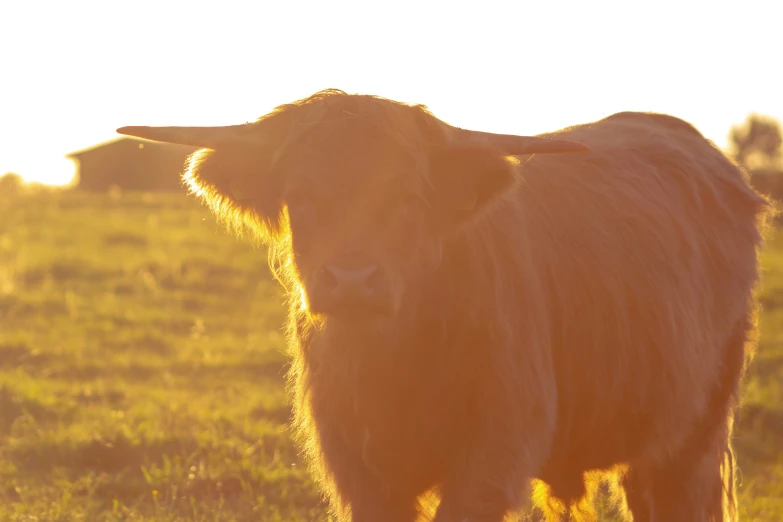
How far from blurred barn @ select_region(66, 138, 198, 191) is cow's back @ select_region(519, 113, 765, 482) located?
3380cm

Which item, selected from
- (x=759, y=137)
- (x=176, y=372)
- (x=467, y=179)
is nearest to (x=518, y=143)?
(x=467, y=179)

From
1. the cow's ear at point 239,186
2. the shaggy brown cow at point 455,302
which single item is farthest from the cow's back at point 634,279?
the cow's ear at point 239,186

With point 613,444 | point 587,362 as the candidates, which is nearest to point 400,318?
Result: point 587,362

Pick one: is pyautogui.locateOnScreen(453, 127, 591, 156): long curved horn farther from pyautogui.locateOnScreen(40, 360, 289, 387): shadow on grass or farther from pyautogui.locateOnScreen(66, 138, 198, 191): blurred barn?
pyautogui.locateOnScreen(66, 138, 198, 191): blurred barn

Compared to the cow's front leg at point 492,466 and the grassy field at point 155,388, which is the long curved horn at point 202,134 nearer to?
the cow's front leg at point 492,466

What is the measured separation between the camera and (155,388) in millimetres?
8555

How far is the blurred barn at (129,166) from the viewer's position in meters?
38.6

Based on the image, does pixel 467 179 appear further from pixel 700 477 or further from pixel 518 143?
pixel 700 477

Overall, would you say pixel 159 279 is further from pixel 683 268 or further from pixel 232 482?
pixel 683 268

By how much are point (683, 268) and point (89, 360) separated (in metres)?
5.80

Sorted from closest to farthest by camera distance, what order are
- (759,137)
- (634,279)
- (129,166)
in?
(634,279), (129,166), (759,137)

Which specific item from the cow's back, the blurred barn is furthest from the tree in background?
the cow's back

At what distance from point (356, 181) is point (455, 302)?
1.70 ft

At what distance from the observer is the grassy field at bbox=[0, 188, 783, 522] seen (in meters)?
5.69
